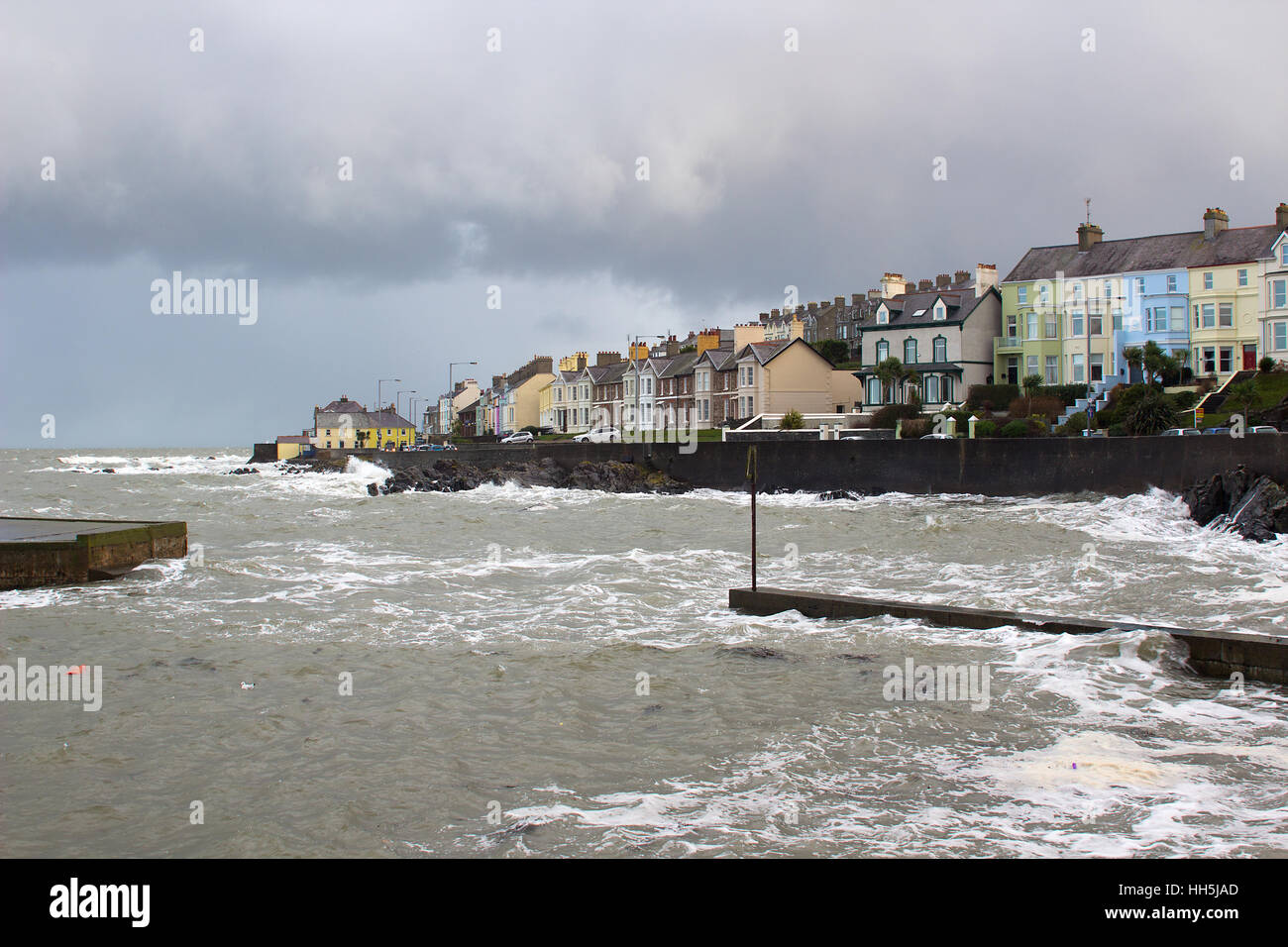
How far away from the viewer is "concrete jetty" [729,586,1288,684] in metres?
11.9

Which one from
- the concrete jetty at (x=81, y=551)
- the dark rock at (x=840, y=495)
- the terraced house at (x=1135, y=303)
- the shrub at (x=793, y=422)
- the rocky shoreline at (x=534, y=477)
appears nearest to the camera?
the concrete jetty at (x=81, y=551)

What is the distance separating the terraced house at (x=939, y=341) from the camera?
57.3 m

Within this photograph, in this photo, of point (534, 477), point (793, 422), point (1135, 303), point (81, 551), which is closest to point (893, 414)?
point (793, 422)

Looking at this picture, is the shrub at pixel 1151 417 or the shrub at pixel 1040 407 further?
the shrub at pixel 1040 407

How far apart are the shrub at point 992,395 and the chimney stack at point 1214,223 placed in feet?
39.3

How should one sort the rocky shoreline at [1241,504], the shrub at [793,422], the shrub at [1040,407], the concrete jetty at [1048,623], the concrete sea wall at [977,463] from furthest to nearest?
the shrub at [793,422] → the shrub at [1040,407] → the concrete sea wall at [977,463] → the rocky shoreline at [1241,504] → the concrete jetty at [1048,623]

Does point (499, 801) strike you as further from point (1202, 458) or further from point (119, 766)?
point (1202, 458)

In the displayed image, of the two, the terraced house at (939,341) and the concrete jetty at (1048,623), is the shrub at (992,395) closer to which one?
the terraced house at (939,341)

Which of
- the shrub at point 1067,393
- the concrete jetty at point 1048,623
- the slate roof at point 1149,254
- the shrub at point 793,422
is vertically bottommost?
the concrete jetty at point 1048,623

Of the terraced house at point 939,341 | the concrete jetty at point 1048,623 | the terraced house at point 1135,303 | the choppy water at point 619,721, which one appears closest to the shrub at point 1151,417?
the terraced house at point 1135,303

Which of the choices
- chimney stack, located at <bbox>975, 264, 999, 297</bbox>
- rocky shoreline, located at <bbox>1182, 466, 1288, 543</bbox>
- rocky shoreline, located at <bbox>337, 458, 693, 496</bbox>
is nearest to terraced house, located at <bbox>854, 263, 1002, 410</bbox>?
chimney stack, located at <bbox>975, 264, 999, 297</bbox>

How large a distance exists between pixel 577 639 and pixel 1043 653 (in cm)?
651

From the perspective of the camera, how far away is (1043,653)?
13.2m

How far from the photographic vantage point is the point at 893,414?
5391 cm
